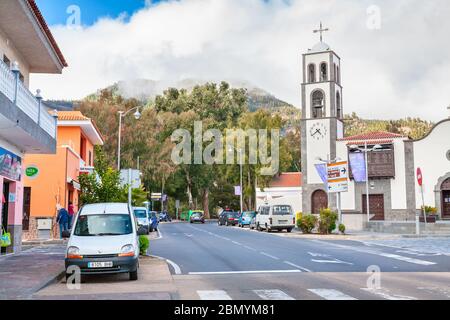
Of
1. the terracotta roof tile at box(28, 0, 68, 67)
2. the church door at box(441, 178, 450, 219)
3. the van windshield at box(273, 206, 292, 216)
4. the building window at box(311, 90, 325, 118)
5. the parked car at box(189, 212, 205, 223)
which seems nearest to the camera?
the terracotta roof tile at box(28, 0, 68, 67)

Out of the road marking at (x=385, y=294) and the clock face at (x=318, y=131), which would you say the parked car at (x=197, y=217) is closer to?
the clock face at (x=318, y=131)

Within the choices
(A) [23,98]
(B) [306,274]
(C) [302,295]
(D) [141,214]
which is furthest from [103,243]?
(D) [141,214]

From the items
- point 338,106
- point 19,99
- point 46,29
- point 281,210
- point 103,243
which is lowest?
point 103,243

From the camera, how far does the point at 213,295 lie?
10.3 m

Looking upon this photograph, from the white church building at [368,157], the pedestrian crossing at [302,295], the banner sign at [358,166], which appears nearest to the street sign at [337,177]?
the white church building at [368,157]

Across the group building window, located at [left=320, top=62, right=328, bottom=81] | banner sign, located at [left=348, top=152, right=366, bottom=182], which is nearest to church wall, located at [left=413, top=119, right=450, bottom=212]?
banner sign, located at [left=348, top=152, right=366, bottom=182]

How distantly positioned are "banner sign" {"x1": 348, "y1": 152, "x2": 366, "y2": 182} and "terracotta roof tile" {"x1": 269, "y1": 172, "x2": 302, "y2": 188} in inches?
676

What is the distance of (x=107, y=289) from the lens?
457 inches

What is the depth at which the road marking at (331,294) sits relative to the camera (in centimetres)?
984

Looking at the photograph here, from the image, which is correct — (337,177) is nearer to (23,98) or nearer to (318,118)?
(318,118)

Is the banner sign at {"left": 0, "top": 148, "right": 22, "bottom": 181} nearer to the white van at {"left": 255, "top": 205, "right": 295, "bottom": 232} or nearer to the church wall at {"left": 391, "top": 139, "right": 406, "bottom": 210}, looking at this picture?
the white van at {"left": 255, "top": 205, "right": 295, "bottom": 232}

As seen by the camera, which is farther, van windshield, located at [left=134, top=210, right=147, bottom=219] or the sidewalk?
van windshield, located at [left=134, top=210, right=147, bottom=219]

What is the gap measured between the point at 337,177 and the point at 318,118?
→ 1712cm

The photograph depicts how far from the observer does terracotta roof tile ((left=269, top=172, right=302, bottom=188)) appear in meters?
67.4
